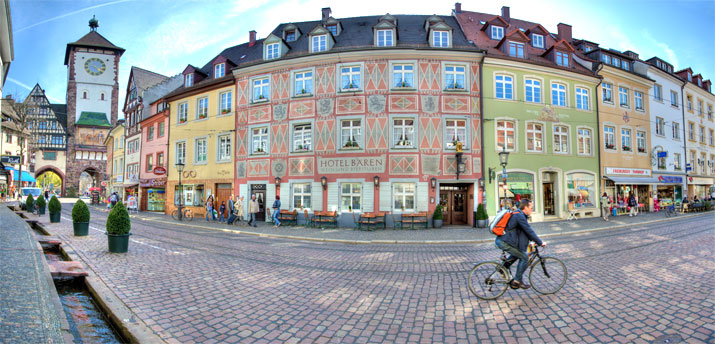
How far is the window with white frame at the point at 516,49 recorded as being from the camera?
1998 cm

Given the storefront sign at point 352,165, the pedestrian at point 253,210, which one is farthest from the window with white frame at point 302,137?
the pedestrian at point 253,210

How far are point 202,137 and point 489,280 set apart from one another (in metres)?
23.1

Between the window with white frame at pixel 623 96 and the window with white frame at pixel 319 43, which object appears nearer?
the window with white frame at pixel 319 43

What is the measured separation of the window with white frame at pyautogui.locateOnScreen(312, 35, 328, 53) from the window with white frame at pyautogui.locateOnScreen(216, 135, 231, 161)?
827 cm

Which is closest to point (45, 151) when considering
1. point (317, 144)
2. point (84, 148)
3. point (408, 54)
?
point (84, 148)

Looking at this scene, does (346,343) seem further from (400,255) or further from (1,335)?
(400,255)

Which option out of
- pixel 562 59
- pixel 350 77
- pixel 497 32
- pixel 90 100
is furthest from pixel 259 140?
pixel 90 100

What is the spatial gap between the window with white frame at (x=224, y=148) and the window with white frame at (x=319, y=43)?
8.27 metres

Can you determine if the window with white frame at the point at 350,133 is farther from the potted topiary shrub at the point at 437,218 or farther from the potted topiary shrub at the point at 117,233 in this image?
the potted topiary shrub at the point at 117,233

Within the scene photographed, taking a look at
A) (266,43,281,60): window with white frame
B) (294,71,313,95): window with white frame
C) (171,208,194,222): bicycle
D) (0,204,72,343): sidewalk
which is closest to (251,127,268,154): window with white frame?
(294,71,313,95): window with white frame

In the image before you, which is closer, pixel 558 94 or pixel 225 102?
pixel 558 94

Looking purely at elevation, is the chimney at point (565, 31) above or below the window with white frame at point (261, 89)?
above

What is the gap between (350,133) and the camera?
18641 millimetres

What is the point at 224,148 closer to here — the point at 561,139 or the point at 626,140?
the point at 561,139
